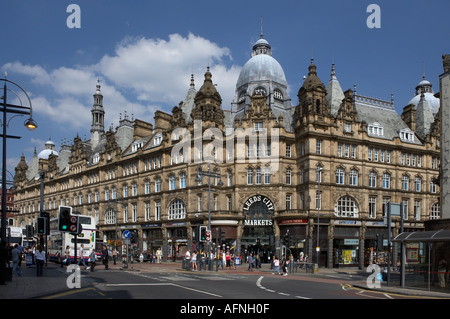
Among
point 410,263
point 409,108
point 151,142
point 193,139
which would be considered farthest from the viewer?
point 151,142

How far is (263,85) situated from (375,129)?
16.3 meters

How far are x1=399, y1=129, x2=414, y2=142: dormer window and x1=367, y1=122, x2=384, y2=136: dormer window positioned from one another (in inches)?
145

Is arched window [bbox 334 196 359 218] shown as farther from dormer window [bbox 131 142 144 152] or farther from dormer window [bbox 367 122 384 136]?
dormer window [bbox 131 142 144 152]

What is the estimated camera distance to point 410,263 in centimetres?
2455

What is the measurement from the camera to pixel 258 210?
5450 cm

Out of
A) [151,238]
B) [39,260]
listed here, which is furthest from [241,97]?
[39,260]

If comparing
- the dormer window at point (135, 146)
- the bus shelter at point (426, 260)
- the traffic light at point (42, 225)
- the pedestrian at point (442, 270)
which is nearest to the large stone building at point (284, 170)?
the dormer window at point (135, 146)

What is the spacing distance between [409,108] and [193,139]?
3091cm

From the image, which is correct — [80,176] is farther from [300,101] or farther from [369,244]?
[369,244]

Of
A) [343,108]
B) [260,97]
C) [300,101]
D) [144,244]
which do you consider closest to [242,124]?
[260,97]

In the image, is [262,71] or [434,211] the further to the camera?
[262,71]

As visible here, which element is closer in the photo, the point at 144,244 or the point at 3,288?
the point at 3,288

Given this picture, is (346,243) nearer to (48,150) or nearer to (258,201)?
(258,201)

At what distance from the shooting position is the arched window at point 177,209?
60031 mm
